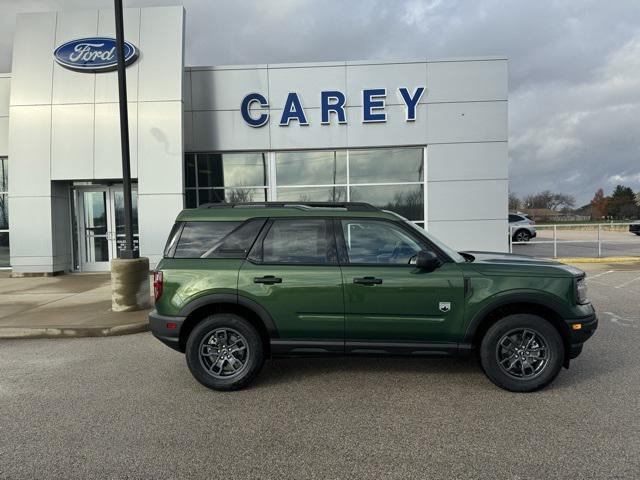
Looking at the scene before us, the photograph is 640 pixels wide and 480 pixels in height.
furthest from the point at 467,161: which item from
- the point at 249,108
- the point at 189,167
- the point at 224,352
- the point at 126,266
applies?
the point at 224,352

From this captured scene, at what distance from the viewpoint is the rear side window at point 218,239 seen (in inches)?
174

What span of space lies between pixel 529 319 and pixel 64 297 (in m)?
8.94

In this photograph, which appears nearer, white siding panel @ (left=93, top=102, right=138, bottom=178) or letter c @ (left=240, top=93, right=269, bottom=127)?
white siding panel @ (left=93, top=102, right=138, bottom=178)

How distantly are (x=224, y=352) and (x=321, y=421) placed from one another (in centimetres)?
128

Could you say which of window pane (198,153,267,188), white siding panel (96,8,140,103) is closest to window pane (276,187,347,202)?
window pane (198,153,267,188)

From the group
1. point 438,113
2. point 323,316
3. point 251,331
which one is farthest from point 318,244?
point 438,113

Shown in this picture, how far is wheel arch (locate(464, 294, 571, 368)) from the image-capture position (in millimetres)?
4039

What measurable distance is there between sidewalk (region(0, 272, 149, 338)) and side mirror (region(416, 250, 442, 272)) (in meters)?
4.76

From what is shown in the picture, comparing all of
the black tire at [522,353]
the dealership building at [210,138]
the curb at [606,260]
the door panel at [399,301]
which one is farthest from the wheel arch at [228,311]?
the curb at [606,260]

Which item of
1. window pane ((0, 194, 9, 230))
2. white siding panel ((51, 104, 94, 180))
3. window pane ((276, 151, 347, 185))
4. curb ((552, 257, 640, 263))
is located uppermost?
white siding panel ((51, 104, 94, 180))

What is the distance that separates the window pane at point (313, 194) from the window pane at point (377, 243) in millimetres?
9120

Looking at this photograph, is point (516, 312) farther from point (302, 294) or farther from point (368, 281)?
point (302, 294)

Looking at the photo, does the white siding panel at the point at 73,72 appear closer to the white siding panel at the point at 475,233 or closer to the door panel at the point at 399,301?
the white siding panel at the point at 475,233

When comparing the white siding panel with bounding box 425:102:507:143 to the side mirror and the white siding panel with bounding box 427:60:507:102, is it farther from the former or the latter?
the side mirror
